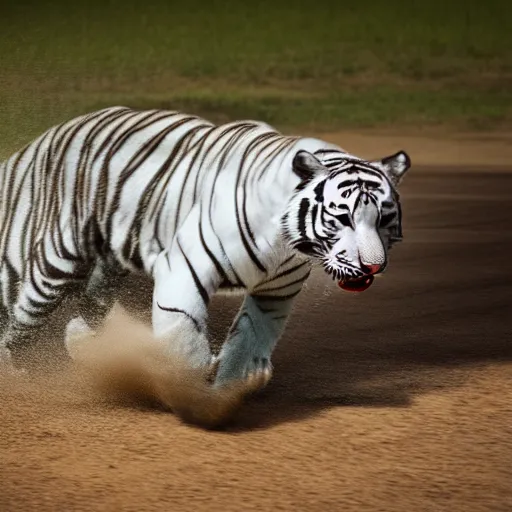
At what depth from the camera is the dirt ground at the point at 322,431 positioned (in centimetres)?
296

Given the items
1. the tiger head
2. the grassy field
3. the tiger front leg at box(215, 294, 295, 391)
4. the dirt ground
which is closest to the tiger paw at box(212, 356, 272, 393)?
the tiger front leg at box(215, 294, 295, 391)

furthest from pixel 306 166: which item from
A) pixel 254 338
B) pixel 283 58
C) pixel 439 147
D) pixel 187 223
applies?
pixel 283 58

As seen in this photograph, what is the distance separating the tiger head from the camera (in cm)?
315

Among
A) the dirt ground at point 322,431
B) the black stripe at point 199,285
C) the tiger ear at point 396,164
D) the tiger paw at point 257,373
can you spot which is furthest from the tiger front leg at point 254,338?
the tiger ear at point 396,164

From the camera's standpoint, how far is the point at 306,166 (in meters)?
3.28

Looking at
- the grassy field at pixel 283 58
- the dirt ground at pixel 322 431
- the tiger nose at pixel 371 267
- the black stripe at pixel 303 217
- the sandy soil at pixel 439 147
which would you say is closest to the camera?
the dirt ground at pixel 322 431

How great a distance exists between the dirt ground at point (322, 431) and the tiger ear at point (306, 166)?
699 mm

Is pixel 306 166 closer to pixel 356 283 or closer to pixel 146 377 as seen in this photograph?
pixel 356 283

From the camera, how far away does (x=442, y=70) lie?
462 inches

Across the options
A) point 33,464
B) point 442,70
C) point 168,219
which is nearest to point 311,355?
point 168,219

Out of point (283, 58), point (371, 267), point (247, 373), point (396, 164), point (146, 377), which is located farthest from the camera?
point (283, 58)

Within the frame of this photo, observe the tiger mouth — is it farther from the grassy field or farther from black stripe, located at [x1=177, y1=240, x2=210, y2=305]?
the grassy field

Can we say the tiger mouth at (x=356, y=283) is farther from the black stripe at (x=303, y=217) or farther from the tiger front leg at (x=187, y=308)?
the tiger front leg at (x=187, y=308)

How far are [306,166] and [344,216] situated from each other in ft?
0.58
